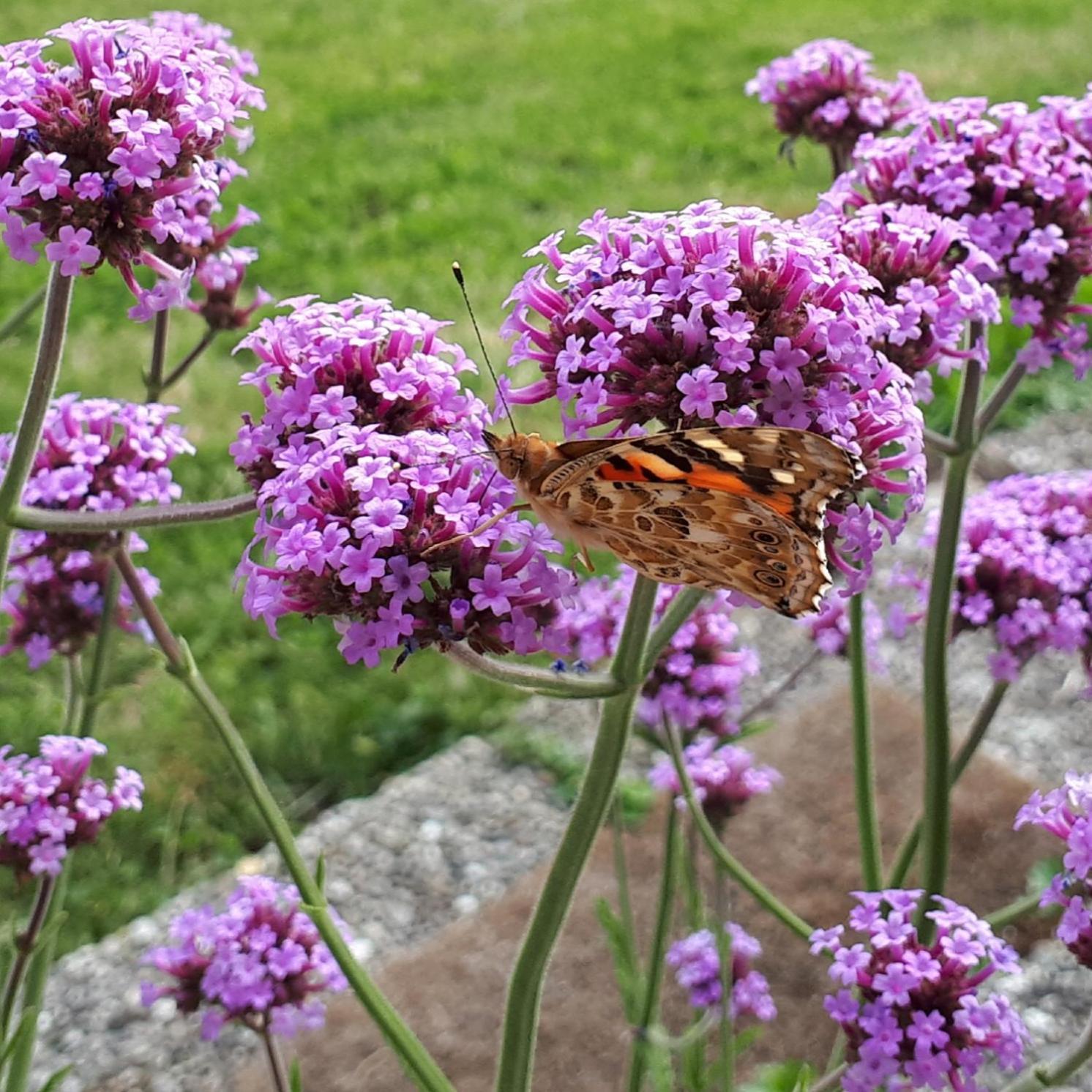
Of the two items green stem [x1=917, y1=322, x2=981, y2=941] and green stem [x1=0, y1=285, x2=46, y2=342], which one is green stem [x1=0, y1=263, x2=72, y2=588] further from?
green stem [x1=917, y1=322, x2=981, y2=941]

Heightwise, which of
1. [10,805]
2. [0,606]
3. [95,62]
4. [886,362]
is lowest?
[10,805]

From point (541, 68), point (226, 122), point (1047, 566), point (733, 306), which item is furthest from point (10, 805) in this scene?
point (541, 68)

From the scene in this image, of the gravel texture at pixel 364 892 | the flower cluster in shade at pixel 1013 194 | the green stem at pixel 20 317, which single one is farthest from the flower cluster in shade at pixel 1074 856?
the gravel texture at pixel 364 892

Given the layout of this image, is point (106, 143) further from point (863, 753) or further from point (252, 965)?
point (863, 753)

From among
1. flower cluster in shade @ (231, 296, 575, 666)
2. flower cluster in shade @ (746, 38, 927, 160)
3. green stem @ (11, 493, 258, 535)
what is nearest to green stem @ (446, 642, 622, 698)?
flower cluster in shade @ (231, 296, 575, 666)

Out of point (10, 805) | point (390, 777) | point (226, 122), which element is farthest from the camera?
point (390, 777)

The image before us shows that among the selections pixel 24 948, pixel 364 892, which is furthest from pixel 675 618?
pixel 364 892

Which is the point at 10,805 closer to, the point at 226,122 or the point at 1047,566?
the point at 226,122
